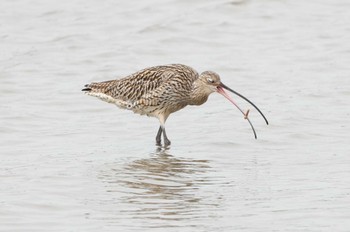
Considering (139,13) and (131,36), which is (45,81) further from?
(139,13)

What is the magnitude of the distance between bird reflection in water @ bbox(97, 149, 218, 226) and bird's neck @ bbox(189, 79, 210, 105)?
927mm

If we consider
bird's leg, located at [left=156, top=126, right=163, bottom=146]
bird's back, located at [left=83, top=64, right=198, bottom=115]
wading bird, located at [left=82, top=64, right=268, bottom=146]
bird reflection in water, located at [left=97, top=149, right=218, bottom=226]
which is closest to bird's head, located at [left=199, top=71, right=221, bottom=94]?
wading bird, located at [left=82, top=64, right=268, bottom=146]

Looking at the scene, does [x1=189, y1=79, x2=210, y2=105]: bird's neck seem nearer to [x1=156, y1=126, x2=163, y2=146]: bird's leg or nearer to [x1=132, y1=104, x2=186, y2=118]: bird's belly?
[x1=132, y1=104, x2=186, y2=118]: bird's belly

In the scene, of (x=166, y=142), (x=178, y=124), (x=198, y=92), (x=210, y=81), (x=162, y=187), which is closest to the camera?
(x=162, y=187)

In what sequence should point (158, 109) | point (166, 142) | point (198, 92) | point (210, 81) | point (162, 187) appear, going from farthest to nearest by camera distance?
point (158, 109) < point (198, 92) < point (210, 81) < point (166, 142) < point (162, 187)

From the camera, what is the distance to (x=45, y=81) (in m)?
16.4

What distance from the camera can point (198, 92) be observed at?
42.5 feet

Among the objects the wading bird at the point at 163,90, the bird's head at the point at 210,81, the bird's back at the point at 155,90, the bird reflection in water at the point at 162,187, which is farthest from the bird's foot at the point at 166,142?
the bird's head at the point at 210,81

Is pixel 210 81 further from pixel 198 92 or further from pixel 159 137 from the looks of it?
pixel 159 137

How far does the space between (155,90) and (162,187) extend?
9.36 ft

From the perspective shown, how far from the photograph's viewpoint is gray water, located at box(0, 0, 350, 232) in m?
9.38

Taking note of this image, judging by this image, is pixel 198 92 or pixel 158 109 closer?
pixel 198 92

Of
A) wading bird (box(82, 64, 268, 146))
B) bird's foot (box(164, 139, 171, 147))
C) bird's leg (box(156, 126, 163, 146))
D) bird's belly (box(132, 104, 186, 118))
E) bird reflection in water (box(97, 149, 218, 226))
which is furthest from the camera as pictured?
bird's belly (box(132, 104, 186, 118))

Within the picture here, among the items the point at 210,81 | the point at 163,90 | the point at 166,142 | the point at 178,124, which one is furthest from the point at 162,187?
the point at 178,124
